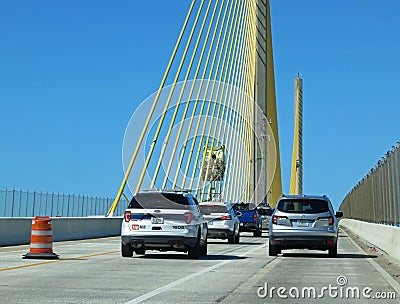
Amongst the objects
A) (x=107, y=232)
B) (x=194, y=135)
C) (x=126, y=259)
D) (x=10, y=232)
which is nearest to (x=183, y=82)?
(x=194, y=135)

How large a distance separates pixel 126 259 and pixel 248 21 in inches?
1535

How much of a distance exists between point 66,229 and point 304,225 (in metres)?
13.1

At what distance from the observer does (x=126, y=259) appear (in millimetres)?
20391

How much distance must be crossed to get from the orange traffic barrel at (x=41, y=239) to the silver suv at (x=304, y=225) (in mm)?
6100

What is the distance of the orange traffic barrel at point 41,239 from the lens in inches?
786

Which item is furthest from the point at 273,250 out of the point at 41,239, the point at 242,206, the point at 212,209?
the point at 242,206

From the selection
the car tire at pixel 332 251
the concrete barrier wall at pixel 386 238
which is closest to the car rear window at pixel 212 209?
the concrete barrier wall at pixel 386 238

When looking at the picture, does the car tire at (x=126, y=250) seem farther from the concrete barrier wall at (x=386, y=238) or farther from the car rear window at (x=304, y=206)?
the concrete barrier wall at (x=386, y=238)

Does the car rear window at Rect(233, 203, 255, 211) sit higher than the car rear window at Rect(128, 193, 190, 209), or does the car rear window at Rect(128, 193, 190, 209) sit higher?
the car rear window at Rect(233, 203, 255, 211)

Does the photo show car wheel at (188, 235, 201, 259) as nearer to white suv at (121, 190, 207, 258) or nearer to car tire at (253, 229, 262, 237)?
white suv at (121, 190, 207, 258)

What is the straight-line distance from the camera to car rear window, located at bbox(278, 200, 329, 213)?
22.9 m

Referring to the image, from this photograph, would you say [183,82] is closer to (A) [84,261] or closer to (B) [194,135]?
(B) [194,135]

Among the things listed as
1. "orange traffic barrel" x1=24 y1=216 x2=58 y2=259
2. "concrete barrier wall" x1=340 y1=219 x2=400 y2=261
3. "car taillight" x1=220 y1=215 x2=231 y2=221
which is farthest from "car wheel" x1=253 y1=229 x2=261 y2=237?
"orange traffic barrel" x1=24 y1=216 x2=58 y2=259

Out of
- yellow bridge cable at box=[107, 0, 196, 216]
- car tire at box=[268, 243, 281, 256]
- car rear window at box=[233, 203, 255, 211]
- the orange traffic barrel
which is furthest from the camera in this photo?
car rear window at box=[233, 203, 255, 211]
